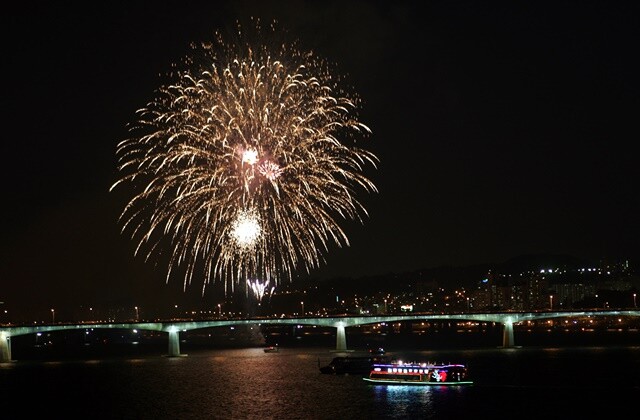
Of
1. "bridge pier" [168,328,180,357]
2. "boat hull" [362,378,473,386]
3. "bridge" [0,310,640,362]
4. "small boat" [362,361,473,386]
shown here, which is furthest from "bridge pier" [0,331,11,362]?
"boat hull" [362,378,473,386]

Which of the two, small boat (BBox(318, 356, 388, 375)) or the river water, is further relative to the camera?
small boat (BBox(318, 356, 388, 375))

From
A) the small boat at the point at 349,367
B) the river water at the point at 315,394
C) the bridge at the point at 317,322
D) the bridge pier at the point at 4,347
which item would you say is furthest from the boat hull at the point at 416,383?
the bridge pier at the point at 4,347

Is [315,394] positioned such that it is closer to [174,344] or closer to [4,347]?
[174,344]

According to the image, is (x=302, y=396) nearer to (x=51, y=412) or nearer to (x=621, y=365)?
(x=51, y=412)

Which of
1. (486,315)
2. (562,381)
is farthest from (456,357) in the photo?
(562,381)

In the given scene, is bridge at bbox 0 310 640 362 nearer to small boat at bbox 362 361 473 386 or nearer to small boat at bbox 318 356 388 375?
small boat at bbox 318 356 388 375

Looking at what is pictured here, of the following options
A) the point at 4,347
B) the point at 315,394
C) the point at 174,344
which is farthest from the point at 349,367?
the point at 4,347

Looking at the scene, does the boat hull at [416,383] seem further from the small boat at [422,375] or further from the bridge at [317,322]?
the bridge at [317,322]

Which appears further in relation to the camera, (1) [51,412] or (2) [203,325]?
(2) [203,325]
